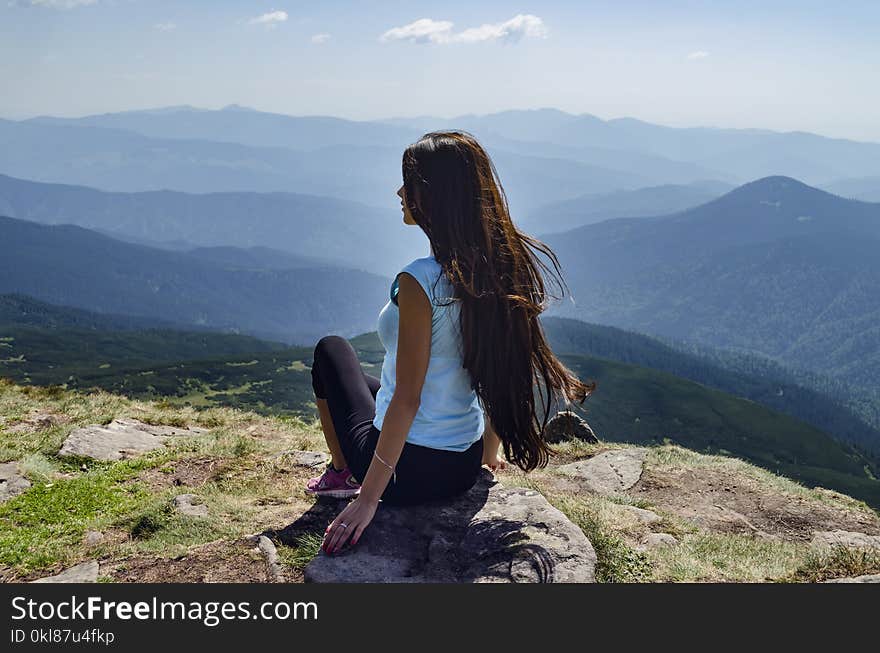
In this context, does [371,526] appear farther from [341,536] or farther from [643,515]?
[643,515]

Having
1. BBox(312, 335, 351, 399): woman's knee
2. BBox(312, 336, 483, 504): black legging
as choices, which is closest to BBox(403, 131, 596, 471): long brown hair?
BBox(312, 336, 483, 504): black legging

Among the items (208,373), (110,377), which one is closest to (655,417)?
(208,373)

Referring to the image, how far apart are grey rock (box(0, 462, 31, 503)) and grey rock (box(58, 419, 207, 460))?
1.00m

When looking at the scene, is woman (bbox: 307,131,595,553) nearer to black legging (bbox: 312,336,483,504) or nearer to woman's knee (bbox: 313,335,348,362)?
black legging (bbox: 312,336,483,504)

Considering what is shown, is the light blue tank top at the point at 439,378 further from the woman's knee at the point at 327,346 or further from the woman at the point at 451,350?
the woman's knee at the point at 327,346

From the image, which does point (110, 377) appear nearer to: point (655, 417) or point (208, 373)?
point (208, 373)

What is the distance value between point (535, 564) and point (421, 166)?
4.54m

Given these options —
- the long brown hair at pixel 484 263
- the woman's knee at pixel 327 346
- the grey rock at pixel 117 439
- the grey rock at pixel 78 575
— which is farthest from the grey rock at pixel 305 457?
the long brown hair at pixel 484 263

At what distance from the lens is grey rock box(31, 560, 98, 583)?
308 inches

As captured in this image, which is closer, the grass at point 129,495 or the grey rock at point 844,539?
the grass at point 129,495

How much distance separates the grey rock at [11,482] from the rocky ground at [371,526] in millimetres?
35

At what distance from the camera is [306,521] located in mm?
9219

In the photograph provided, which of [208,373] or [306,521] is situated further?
[208,373]

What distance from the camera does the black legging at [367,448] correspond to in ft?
26.8
